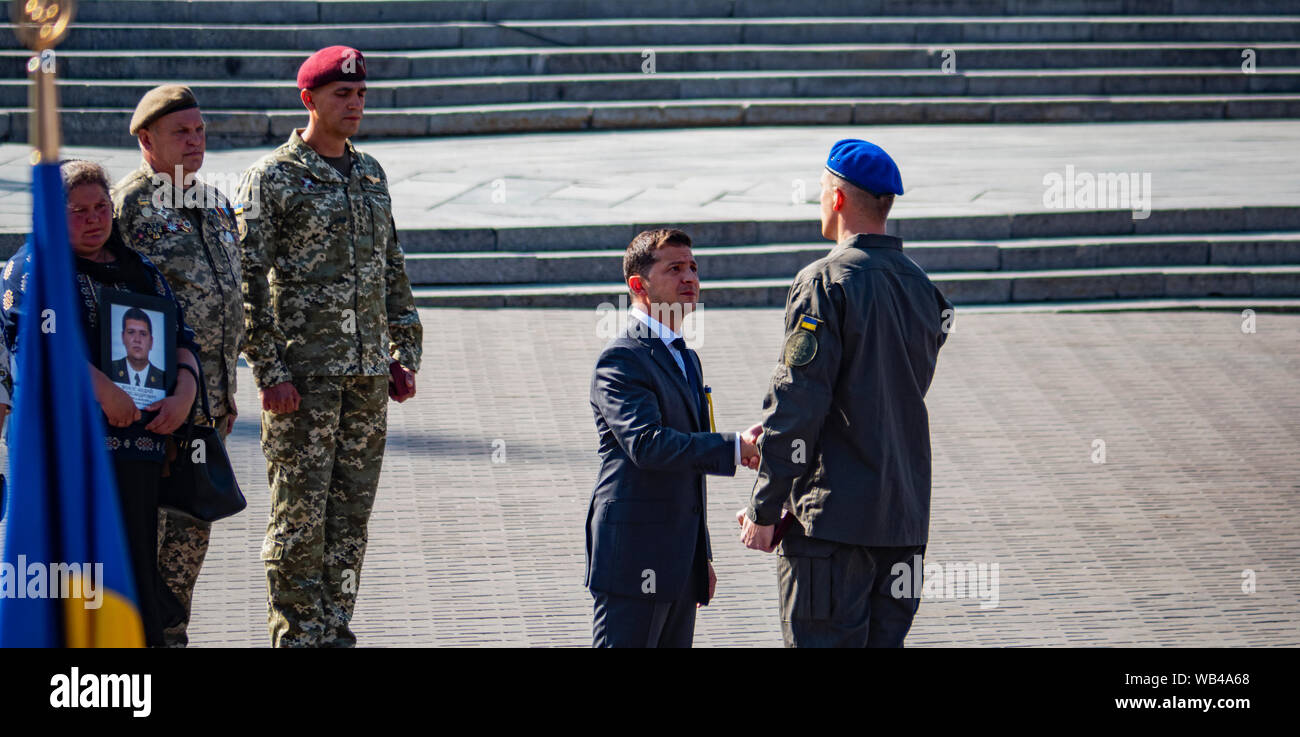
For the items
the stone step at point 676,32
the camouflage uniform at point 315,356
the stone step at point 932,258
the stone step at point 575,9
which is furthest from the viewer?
the stone step at point 575,9

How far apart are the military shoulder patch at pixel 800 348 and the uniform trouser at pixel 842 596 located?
0.48 m

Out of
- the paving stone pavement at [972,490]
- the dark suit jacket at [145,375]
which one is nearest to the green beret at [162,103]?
the dark suit jacket at [145,375]

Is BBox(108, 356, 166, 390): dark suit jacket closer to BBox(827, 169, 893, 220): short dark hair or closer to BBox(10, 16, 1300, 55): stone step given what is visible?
BBox(827, 169, 893, 220): short dark hair

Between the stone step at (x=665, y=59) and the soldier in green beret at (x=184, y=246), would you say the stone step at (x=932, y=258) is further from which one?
the soldier in green beret at (x=184, y=246)

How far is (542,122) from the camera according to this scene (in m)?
14.7

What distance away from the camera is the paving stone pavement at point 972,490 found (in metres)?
5.35

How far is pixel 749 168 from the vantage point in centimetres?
1282

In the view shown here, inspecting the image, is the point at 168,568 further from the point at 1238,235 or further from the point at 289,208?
the point at 1238,235

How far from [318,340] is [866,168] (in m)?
1.89

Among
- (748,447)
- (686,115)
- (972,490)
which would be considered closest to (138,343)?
(748,447)

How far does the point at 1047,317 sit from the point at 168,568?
23.1 ft

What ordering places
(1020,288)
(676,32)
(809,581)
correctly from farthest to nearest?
(676,32)
(1020,288)
(809,581)

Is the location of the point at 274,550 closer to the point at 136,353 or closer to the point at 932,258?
the point at 136,353
